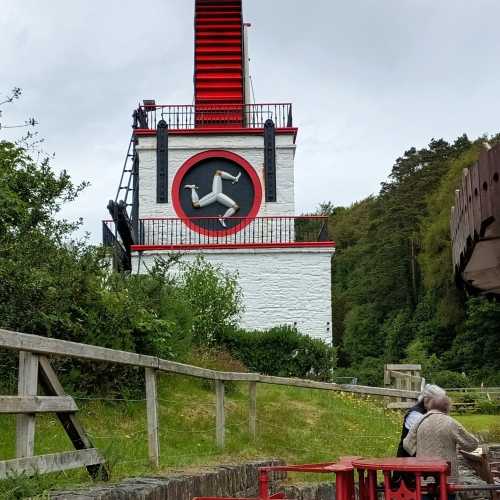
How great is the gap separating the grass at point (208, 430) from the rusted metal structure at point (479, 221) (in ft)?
9.69

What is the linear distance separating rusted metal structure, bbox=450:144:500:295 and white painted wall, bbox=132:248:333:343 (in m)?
18.6

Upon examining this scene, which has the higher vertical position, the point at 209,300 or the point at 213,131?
the point at 213,131

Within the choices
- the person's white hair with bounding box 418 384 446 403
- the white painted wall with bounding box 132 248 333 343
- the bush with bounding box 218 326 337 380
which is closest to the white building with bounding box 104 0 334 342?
the white painted wall with bounding box 132 248 333 343

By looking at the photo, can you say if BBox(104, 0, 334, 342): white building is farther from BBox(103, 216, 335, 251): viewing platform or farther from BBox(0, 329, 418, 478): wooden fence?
BBox(0, 329, 418, 478): wooden fence

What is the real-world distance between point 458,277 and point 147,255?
64.0ft

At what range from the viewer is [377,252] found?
2544 inches

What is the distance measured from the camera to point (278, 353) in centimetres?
2292

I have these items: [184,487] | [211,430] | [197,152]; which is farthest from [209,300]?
[184,487]

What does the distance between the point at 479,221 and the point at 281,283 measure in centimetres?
2147

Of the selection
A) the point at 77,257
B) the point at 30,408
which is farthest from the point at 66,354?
the point at 77,257

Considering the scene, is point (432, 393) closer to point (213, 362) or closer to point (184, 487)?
point (184, 487)

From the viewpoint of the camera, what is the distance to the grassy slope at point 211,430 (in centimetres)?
823

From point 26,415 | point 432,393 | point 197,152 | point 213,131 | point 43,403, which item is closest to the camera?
point 26,415

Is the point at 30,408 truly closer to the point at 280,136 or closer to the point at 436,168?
the point at 280,136
